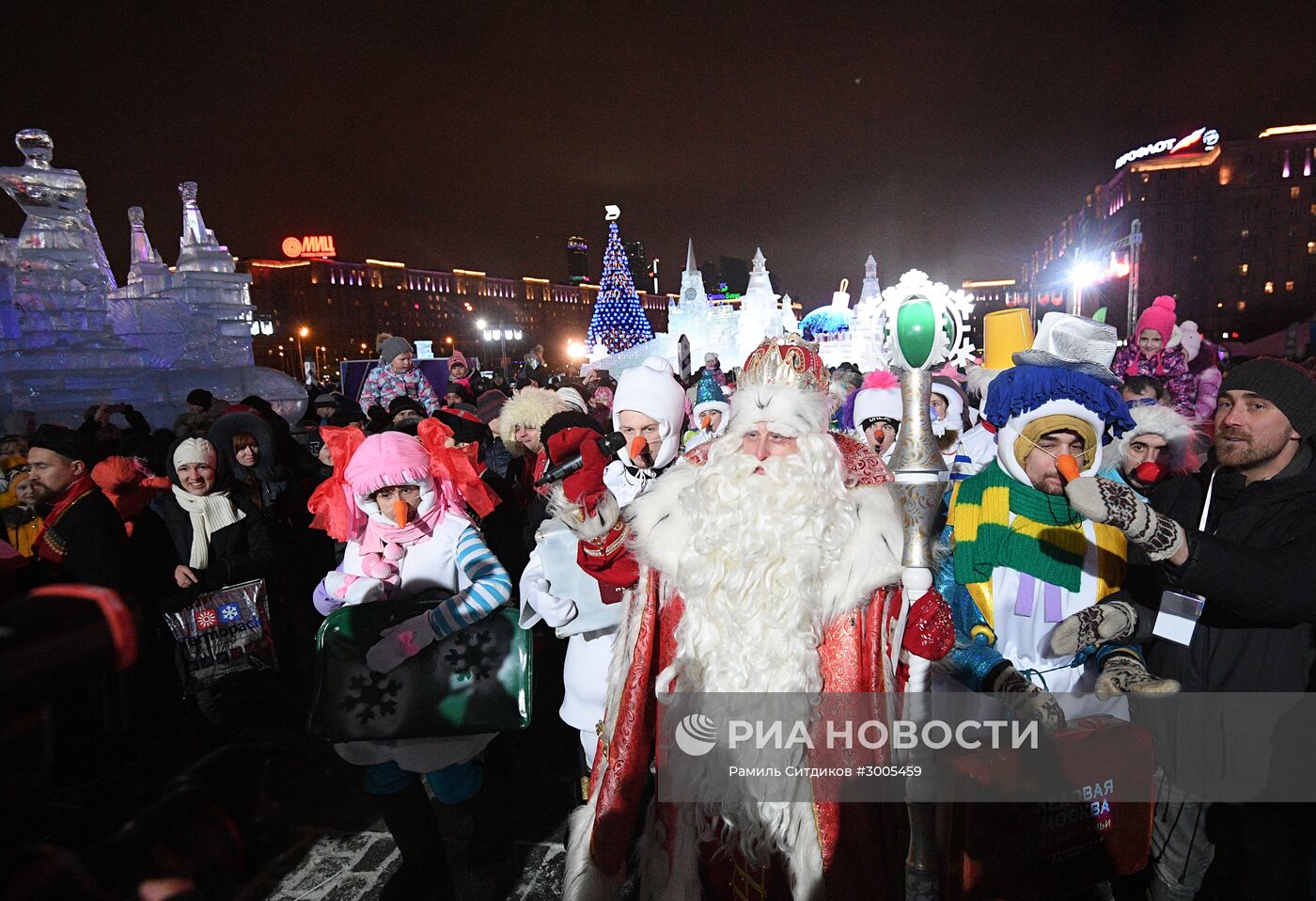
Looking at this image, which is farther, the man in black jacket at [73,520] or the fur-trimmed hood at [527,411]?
the fur-trimmed hood at [527,411]

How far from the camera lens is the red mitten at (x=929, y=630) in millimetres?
1894

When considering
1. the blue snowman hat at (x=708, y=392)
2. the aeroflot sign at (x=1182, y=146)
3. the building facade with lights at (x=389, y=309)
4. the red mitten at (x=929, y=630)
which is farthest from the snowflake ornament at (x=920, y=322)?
the aeroflot sign at (x=1182, y=146)

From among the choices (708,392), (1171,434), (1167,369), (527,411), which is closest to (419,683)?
(527,411)

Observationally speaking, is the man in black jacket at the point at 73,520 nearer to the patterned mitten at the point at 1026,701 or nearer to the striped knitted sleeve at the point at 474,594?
the striped knitted sleeve at the point at 474,594

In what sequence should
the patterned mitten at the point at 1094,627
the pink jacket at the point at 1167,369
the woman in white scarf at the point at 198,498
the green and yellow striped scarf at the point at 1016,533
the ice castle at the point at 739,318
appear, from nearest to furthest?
the patterned mitten at the point at 1094,627, the green and yellow striped scarf at the point at 1016,533, the woman in white scarf at the point at 198,498, the pink jacket at the point at 1167,369, the ice castle at the point at 739,318

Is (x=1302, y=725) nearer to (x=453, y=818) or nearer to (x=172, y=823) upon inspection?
(x=172, y=823)

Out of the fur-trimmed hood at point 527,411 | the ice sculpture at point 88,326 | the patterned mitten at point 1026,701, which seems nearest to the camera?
the patterned mitten at point 1026,701

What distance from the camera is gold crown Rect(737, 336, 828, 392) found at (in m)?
2.42

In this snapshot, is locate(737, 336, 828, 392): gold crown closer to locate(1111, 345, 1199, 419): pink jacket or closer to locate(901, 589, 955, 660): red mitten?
locate(901, 589, 955, 660): red mitten

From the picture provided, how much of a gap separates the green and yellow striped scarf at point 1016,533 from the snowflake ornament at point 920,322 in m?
1.01

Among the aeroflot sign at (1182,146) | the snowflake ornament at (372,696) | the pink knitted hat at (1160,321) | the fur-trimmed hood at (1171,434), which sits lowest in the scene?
the snowflake ornament at (372,696)

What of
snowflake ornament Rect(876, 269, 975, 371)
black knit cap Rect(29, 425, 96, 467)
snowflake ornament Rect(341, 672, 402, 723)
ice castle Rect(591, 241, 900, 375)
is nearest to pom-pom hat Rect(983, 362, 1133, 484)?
snowflake ornament Rect(876, 269, 975, 371)

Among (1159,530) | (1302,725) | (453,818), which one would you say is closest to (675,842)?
(1159,530)

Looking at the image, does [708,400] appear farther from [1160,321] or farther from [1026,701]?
[1160,321]
